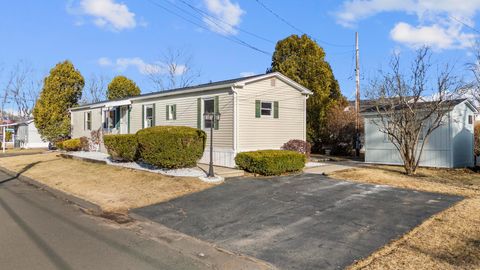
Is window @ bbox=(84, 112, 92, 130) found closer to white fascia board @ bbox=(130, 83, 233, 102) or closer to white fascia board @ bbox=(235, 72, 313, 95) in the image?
white fascia board @ bbox=(130, 83, 233, 102)

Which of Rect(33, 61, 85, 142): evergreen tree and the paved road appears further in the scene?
Rect(33, 61, 85, 142): evergreen tree

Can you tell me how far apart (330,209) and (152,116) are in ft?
42.2

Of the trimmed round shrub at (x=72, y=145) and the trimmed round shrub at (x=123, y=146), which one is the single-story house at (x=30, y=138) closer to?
the trimmed round shrub at (x=72, y=145)

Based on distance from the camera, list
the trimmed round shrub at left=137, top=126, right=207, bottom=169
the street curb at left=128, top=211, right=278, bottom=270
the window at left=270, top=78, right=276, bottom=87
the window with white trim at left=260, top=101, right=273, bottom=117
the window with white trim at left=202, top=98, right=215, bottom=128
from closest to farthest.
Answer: the street curb at left=128, top=211, right=278, bottom=270
the trimmed round shrub at left=137, top=126, right=207, bottom=169
the window with white trim at left=202, top=98, right=215, bottom=128
the window with white trim at left=260, top=101, right=273, bottom=117
the window at left=270, top=78, right=276, bottom=87

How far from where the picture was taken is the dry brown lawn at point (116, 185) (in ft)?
32.4

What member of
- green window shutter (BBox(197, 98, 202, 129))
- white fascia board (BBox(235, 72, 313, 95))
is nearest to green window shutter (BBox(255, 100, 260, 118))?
white fascia board (BBox(235, 72, 313, 95))

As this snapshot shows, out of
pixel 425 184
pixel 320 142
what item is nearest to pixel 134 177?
pixel 425 184

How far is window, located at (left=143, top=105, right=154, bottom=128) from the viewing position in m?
19.1

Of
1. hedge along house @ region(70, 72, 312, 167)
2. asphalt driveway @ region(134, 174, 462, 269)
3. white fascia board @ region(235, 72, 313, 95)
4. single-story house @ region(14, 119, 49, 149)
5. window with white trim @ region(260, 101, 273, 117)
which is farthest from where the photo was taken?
single-story house @ region(14, 119, 49, 149)

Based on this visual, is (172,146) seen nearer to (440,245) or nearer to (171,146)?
(171,146)

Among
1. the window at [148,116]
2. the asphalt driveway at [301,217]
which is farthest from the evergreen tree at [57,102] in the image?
the asphalt driveway at [301,217]

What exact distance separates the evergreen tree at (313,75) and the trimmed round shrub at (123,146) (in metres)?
13.7

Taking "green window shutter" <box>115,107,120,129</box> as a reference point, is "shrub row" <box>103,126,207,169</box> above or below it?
below

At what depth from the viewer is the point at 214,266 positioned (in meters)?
5.18
